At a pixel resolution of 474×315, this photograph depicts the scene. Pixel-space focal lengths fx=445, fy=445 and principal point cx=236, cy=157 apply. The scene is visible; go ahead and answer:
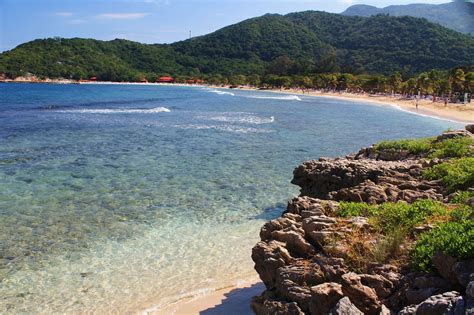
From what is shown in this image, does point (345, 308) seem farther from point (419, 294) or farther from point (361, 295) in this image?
point (419, 294)

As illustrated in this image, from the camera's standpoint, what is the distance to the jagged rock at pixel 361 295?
276 inches

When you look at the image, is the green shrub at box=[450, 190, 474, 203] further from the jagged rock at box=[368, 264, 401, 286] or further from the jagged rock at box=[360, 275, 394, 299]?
the jagged rock at box=[360, 275, 394, 299]

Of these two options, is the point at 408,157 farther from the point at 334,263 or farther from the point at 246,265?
the point at 334,263

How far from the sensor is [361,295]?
7.11 meters

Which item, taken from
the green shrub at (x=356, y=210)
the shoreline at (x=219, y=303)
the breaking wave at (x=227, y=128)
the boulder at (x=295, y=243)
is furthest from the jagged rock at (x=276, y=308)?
the breaking wave at (x=227, y=128)

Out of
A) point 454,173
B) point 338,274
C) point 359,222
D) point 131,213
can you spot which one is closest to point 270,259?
point 338,274

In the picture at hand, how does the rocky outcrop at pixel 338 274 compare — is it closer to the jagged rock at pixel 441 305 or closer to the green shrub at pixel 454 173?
the jagged rock at pixel 441 305

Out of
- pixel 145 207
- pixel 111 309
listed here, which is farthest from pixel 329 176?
pixel 111 309

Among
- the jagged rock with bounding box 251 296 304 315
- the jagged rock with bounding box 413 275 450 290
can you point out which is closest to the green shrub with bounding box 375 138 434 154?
the jagged rock with bounding box 413 275 450 290

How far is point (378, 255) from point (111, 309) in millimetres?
5927

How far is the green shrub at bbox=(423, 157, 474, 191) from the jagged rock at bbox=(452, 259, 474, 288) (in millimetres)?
5454

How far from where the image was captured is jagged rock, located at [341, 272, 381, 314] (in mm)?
7012

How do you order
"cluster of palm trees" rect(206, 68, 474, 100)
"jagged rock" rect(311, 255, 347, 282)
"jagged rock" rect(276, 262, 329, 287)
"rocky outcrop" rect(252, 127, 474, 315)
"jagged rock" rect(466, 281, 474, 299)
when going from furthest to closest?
"cluster of palm trees" rect(206, 68, 474, 100)
"jagged rock" rect(276, 262, 329, 287)
"jagged rock" rect(311, 255, 347, 282)
"rocky outcrop" rect(252, 127, 474, 315)
"jagged rock" rect(466, 281, 474, 299)

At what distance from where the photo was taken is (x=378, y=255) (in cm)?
783
